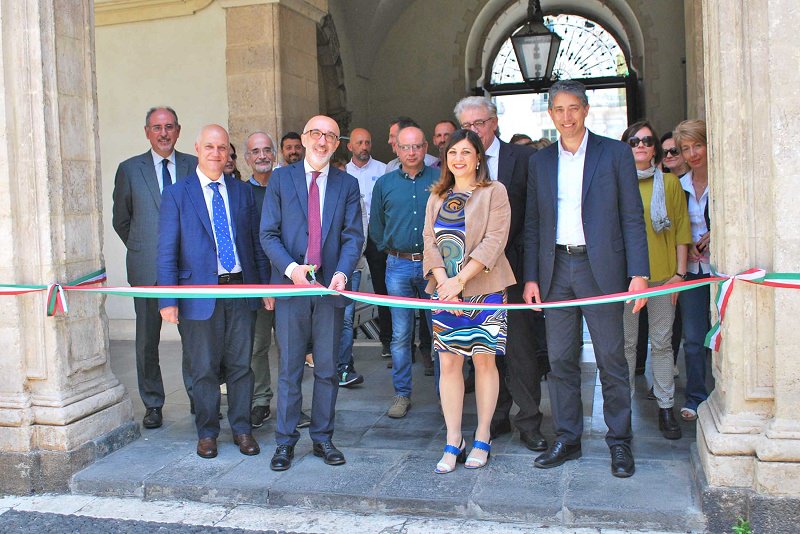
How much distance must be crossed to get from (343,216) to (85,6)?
1.92 metres

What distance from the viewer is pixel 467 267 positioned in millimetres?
4203

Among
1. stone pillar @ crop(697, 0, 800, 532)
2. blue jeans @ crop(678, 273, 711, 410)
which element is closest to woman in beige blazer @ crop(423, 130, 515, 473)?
stone pillar @ crop(697, 0, 800, 532)

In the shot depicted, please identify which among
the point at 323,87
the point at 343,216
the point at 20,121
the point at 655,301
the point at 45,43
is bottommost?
the point at 655,301

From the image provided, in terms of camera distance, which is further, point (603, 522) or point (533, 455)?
point (533, 455)

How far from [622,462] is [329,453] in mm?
1466

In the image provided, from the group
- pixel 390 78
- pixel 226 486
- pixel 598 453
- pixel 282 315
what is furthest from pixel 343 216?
pixel 390 78

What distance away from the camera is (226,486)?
14.3 ft

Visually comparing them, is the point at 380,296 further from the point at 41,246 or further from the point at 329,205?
the point at 41,246

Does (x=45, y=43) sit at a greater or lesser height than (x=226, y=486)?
greater

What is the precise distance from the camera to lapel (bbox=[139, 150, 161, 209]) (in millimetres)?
5463

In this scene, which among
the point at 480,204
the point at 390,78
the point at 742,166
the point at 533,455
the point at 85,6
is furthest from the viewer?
the point at 390,78

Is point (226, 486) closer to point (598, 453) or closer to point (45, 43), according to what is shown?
point (598, 453)

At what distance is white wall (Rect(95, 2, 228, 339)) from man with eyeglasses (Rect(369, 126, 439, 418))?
322 cm

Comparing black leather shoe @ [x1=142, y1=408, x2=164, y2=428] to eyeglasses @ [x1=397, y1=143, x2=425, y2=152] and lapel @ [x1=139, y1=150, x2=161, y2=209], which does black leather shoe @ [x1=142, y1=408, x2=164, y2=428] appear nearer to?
lapel @ [x1=139, y1=150, x2=161, y2=209]
